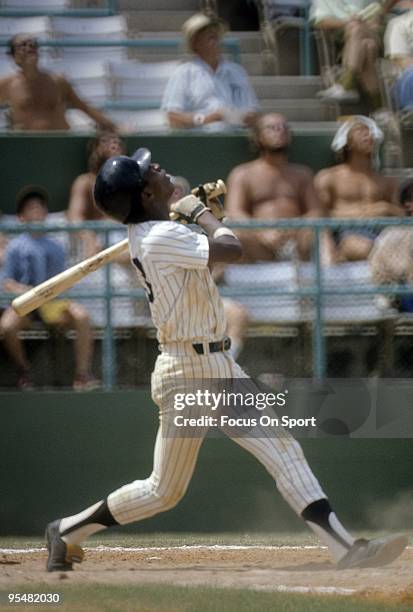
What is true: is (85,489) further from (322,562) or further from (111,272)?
(322,562)

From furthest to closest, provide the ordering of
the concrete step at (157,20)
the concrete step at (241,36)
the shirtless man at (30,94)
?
1. the concrete step at (157,20)
2. the concrete step at (241,36)
3. the shirtless man at (30,94)

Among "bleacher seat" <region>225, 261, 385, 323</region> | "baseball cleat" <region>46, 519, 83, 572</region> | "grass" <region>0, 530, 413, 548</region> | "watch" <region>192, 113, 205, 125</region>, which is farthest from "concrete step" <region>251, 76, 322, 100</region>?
"baseball cleat" <region>46, 519, 83, 572</region>

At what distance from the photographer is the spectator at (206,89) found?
29.1 ft

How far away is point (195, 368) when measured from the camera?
5.50 metres

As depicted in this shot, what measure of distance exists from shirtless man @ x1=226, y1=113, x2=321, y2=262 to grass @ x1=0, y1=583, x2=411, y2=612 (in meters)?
3.22

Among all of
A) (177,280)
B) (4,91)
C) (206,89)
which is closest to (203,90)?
(206,89)

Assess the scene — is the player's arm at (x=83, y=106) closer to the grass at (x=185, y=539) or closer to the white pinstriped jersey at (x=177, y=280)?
the grass at (x=185, y=539)

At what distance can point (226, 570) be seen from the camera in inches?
236

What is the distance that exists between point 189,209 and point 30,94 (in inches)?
144

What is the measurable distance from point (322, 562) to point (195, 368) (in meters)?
1.39

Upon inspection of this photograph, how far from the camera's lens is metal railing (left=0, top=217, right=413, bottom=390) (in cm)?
741

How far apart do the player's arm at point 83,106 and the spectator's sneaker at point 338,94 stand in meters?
1.63

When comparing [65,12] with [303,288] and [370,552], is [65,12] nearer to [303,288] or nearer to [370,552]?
[303,288]

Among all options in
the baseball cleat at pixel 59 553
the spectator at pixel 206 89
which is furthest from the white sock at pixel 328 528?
the spectator at pixel 206 89
